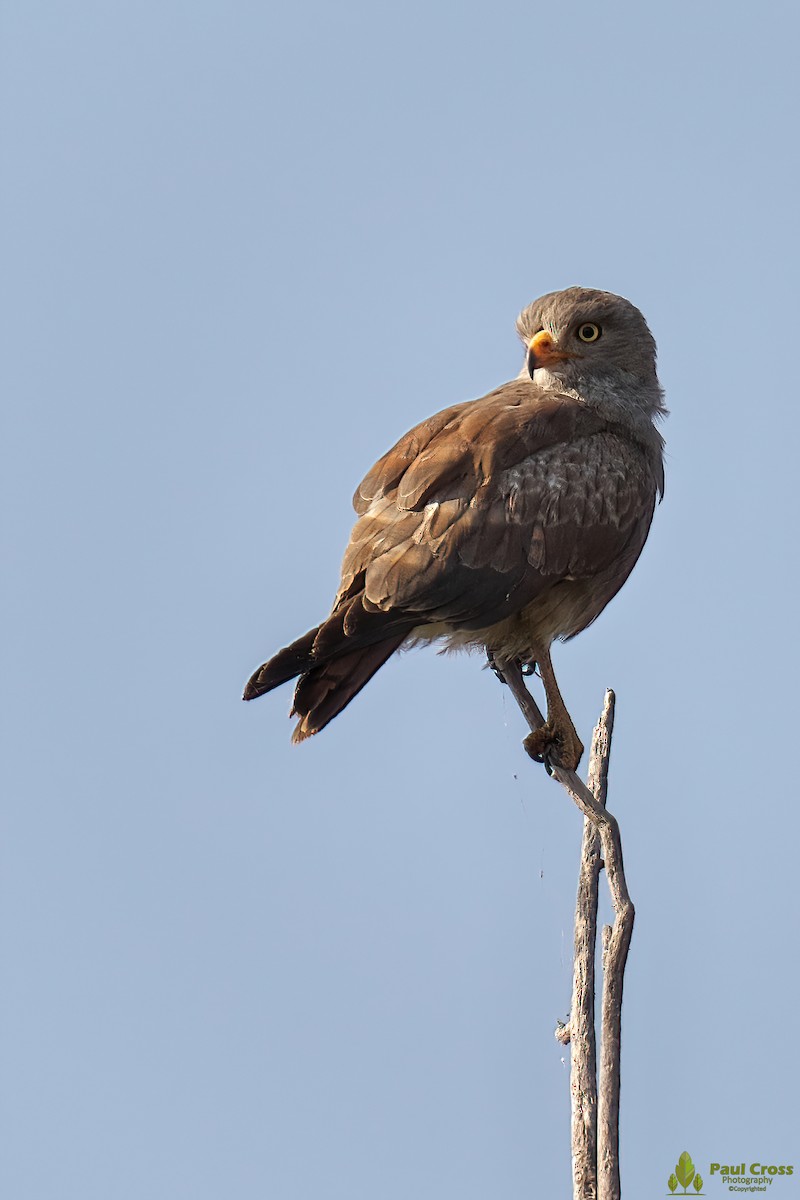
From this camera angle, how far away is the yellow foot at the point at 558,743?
726cm

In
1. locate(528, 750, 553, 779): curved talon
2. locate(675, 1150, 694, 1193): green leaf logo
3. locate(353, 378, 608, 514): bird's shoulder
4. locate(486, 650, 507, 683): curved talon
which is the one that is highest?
locate(353, 378, 608, 514): bird's shoulder

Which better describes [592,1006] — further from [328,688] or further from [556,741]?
[328,688]

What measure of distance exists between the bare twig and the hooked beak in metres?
2.20

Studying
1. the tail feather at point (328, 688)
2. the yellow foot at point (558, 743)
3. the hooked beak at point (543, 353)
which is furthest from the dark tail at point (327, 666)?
the hooked beak at point (543, 353)

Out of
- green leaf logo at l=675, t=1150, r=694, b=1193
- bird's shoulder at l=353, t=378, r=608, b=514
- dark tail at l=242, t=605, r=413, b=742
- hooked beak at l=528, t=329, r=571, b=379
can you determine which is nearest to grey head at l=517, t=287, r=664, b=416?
hooked beak at l=528, t=329, r=571, b=379

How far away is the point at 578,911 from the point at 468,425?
7.12 ft

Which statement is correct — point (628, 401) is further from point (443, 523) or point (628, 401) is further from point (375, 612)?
point (375, 612)

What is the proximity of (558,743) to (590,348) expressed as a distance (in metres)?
1.92

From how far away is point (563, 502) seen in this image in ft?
23.4

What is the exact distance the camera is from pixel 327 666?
6.70 m

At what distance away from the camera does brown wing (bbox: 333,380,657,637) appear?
677 cm

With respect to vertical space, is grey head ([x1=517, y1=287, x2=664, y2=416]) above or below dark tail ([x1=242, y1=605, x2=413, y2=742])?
above

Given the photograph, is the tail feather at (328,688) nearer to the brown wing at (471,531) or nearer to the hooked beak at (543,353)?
the brown wing at (471,531)

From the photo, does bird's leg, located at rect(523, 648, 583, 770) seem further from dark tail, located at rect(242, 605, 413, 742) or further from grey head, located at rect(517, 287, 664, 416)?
grey head, located at rect(517, 287, 664, 416)
